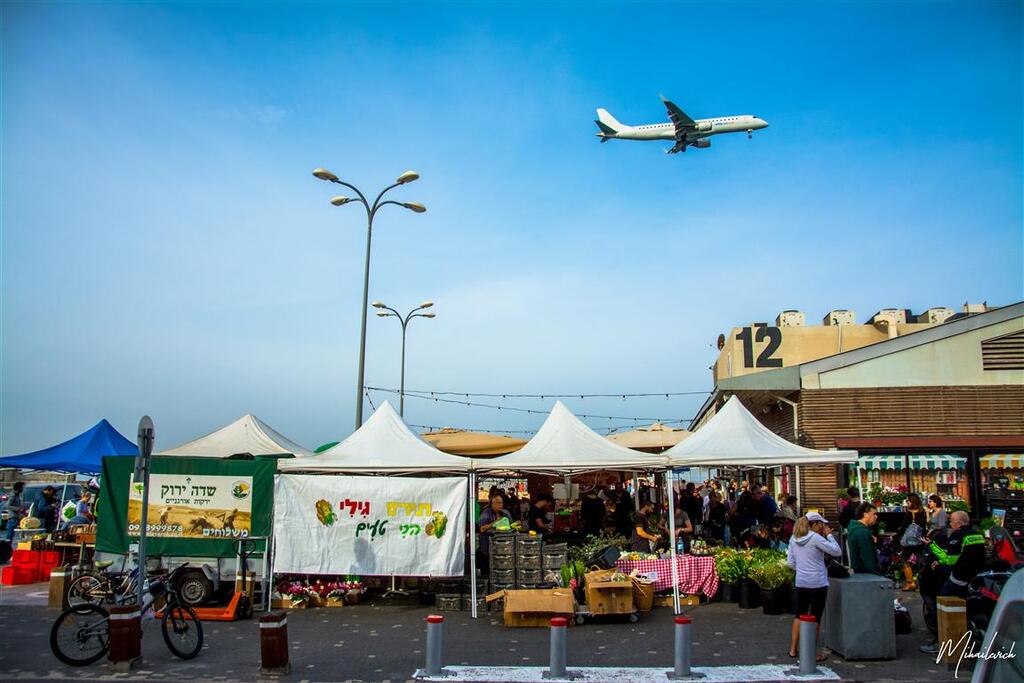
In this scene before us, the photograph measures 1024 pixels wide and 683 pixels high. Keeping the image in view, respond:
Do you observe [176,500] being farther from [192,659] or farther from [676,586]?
[676,586]

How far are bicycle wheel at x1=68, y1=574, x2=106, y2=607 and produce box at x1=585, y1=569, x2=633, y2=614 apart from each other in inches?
306

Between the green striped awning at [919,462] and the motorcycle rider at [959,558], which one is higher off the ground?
the green striped awning at [919,462]

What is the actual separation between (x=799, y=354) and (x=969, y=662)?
3901 centimetres

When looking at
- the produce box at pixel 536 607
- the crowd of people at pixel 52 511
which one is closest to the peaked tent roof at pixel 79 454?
the crowd of people at pixel 52 511

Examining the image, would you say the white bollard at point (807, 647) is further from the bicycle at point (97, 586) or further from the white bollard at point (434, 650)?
the bicycle at point (97, 586)

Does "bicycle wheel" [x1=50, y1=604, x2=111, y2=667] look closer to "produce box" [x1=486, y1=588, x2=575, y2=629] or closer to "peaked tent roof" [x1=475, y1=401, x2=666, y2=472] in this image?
"produce box" [x1=486, y1=588, x2=575, y2=629]

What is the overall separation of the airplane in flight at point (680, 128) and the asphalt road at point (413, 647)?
20098mm

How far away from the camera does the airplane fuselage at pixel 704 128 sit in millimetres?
30889

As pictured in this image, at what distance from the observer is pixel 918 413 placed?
20.2 metres

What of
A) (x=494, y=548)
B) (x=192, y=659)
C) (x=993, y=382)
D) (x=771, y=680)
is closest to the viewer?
(x=771, y=680)

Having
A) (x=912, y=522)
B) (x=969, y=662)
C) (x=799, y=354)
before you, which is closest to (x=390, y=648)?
(x=969, y=662)

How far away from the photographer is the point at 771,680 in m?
8.20

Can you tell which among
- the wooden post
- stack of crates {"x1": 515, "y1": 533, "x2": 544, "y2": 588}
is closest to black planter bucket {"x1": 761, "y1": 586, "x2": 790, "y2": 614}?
the wooden post

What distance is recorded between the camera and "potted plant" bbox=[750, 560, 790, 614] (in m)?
11.9
